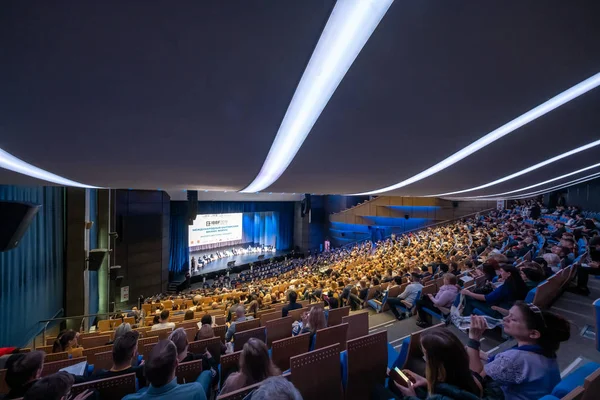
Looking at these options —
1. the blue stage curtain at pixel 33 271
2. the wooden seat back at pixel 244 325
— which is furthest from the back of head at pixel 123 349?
the blue stage curtain at pixel 33 271

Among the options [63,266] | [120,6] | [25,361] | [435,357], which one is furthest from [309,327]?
[63,266]

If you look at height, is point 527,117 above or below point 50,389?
above

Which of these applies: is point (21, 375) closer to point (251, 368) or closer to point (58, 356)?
point (58, 356)

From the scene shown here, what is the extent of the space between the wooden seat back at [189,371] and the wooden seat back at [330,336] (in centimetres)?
135

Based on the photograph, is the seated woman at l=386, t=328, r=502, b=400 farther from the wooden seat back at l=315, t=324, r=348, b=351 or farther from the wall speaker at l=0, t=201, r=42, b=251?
the wall speaker at l=0, t=201, r=42, b=251

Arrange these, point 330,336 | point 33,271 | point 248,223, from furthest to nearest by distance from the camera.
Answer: point 248,223 → point 33,271 → point 330,336

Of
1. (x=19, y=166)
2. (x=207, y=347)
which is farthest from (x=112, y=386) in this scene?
(x=19, y=166)

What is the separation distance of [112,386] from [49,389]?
59 centimetres

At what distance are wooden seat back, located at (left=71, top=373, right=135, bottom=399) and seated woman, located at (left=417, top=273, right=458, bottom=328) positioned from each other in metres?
4.19

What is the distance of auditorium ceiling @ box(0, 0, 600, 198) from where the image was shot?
128 cm

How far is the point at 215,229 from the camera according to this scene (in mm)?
23703

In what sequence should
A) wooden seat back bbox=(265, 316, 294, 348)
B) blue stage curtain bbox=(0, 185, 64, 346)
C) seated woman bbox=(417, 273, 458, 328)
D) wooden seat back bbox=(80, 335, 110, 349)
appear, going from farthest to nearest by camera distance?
1. blue stage curtain bbox=(0, 185, 64, 346)
2. wooden seat back bbox=(80, 335, 110, 349)
3. seated woman bbox=(417, 273, 458, 328)
4. wooden seat back bbox=(265, 316, 294, 348)

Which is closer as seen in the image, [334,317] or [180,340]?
[180,340]

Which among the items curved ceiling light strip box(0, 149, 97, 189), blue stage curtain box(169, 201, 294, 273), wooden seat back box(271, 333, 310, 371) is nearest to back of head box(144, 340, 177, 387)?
wooden seat back box(271, 333, 310, 371)
